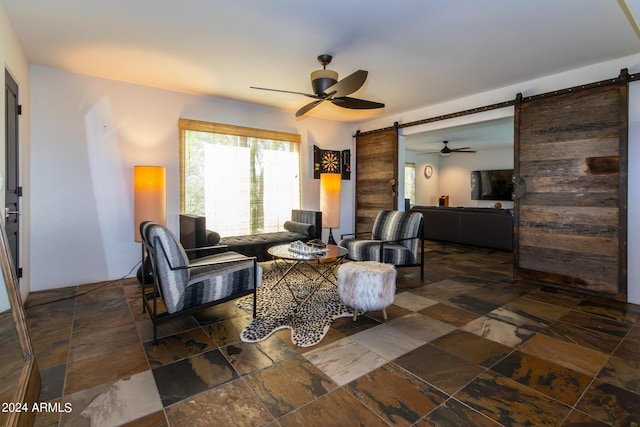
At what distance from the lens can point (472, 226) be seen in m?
6.52

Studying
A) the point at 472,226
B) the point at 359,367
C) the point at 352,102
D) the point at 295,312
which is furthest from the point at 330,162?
the point at 359,367

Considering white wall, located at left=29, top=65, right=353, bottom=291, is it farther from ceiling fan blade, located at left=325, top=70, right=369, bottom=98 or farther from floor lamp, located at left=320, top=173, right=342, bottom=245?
ceiling fan blade, located at left=325, top=70, right=369, bottom=98

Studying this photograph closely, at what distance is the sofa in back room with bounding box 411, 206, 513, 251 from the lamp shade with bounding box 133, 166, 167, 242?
5.05 metres

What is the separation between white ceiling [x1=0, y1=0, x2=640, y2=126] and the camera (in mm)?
2498

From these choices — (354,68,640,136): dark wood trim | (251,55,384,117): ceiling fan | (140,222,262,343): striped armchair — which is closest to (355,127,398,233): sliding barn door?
(354,68,640,136): dark wood trim

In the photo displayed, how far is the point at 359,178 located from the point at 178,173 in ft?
11.5

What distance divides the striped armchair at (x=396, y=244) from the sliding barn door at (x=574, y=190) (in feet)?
4.43

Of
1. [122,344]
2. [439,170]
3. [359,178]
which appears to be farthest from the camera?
[439,170]

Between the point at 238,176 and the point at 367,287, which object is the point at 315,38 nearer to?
the point at 367,287

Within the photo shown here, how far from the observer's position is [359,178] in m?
6.52

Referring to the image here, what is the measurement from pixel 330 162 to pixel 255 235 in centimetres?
218

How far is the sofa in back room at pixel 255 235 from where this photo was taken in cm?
384

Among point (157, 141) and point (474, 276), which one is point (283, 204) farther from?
point (474, 276)

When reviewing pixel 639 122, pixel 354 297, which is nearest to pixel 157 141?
pixel 354 297
